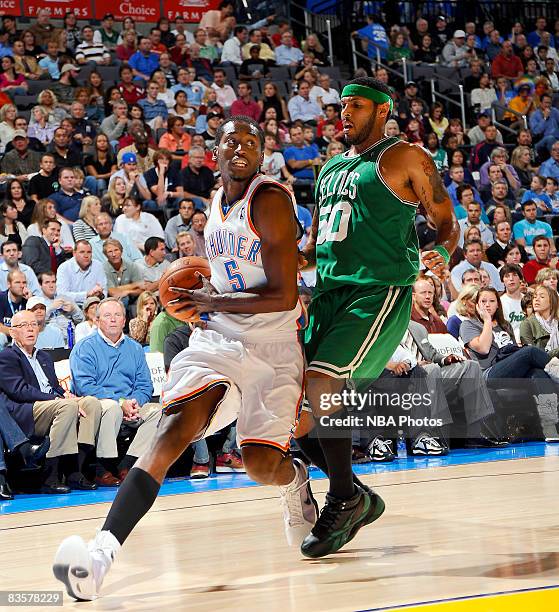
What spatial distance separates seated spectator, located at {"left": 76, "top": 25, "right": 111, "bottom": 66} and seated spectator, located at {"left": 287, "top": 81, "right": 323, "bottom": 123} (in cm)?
256

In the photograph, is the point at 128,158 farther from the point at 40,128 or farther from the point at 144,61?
the point at 144,61

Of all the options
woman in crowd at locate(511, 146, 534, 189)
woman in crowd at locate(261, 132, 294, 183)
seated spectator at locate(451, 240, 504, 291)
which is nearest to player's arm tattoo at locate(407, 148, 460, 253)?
seated spectator at locate(451, 240, 504, 291)

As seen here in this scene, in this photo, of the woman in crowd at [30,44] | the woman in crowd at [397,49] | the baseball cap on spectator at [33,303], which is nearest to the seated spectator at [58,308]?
the baseball cap on spectator at [33,303]

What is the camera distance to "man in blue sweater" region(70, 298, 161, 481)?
696 cm

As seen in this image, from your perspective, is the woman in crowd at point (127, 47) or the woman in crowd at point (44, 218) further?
the woman in crowd at point (127, 47)

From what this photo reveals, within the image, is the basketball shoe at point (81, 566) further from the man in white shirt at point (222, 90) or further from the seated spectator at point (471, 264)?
the man in white shirt at point (222, 90)

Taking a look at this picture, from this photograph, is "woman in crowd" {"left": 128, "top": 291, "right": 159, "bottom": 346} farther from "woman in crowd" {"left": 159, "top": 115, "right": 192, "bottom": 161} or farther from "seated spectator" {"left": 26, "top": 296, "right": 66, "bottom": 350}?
"woman in crowd" {"left": 159, "top": 115, "right": 192, "bottom": 161}

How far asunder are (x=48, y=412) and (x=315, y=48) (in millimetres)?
10296

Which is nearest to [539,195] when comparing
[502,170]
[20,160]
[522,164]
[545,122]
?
[502,170]

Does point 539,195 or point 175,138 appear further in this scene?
point 539,195

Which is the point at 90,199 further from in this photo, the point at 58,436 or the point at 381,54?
the point at 381,54

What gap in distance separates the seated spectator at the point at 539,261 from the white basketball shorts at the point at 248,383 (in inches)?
295

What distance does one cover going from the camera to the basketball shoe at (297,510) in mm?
4234

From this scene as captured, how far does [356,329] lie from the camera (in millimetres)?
4020
